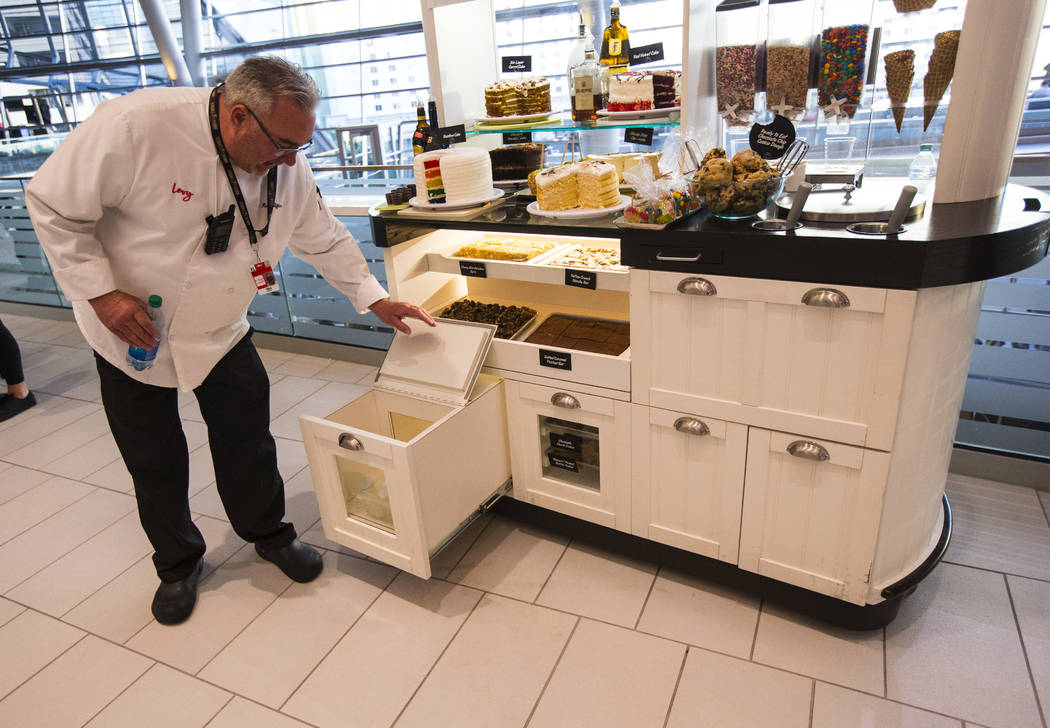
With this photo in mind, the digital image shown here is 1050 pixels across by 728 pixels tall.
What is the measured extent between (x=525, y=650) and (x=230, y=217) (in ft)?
4.72

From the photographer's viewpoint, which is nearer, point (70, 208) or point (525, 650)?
point (70, 208)

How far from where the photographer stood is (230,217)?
172cm

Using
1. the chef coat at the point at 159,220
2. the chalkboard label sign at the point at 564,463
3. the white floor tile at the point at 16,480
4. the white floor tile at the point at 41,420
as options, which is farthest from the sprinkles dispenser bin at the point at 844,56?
the white floor tile at the point at 41,420

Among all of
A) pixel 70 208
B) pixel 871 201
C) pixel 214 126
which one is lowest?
pixel 871 201

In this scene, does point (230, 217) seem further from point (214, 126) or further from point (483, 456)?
point (483, 456)

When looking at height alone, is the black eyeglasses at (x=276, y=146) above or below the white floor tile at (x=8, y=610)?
above

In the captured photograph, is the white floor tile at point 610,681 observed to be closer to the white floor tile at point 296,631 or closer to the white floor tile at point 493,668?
the white floor tile at point 493,668

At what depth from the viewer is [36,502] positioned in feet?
9.20

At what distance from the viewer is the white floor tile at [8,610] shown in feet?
7.08

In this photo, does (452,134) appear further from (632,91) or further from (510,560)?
(510,560)

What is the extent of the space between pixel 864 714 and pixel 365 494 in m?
1.52

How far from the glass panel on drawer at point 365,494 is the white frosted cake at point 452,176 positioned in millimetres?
942

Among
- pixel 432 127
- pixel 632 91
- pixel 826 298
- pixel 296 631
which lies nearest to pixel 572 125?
pixel 632 91

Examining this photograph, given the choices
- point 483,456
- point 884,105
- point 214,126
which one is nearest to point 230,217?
point 214,126
